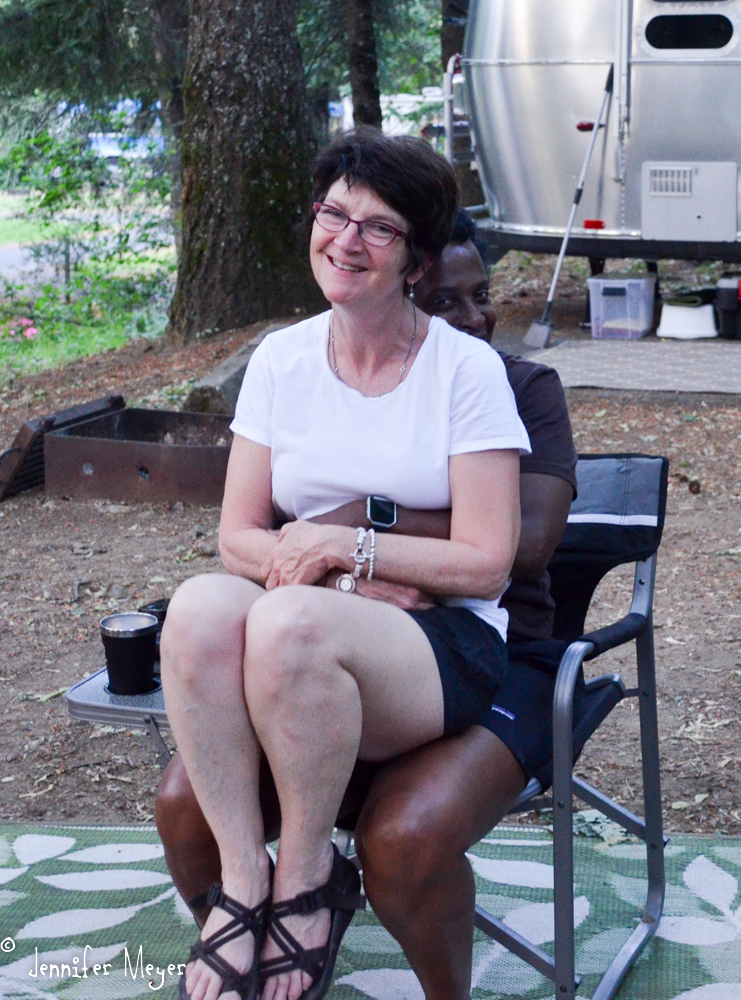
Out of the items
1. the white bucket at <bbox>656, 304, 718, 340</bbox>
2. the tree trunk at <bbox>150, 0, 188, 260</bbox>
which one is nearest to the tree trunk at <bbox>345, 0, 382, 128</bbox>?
the tree trunk at <bbox>150, 0, 188, 260</bbox>

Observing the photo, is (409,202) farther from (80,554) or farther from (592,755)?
(80,554)

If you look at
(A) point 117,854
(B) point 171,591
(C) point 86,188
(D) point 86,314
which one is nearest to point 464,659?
(A) point 117,854

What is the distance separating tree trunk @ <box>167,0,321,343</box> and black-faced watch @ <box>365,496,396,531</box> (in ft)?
17.1

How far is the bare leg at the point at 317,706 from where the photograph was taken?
1.72 metres

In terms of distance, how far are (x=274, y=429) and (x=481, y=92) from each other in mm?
6103

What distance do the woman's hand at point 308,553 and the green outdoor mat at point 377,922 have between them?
819 millimetres

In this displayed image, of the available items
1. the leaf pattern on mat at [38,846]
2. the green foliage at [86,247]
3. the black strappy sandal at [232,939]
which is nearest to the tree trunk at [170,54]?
the green foliage at [86,247]

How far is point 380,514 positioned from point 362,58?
7.12 m

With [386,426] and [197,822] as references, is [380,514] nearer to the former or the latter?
[386,426]

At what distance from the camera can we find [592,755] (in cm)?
316

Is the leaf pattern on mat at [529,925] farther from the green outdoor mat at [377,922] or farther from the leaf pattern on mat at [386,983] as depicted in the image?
the leaf pattern on mat at [386,983]

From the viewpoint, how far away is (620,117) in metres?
6.93

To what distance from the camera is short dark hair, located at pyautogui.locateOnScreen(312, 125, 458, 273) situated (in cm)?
200

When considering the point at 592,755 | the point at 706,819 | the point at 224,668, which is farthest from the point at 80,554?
the point at 224,668
